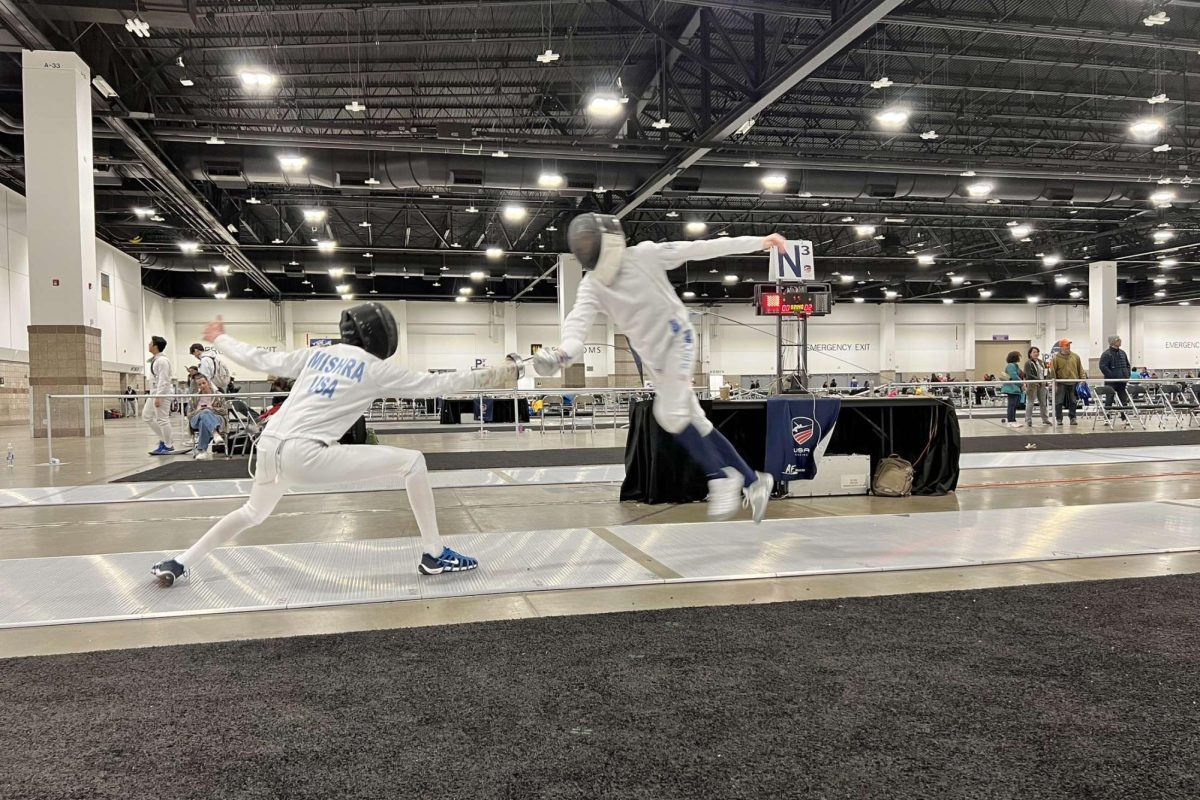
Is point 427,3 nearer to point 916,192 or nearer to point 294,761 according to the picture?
point 294,761

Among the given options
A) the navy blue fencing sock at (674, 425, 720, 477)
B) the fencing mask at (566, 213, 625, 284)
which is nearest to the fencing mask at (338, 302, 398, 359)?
the fencing mask at (566, 213, 625, 284)

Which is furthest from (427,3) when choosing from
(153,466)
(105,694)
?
(105,694)

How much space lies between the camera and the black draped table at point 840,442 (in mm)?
6188

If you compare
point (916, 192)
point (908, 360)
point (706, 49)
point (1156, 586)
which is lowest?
point (1156, 586)

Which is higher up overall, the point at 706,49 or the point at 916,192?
the point at 706,49

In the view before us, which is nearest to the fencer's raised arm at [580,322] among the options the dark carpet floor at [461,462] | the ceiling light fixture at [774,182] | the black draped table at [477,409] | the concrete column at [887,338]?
the dark carpet floor at [461,462]

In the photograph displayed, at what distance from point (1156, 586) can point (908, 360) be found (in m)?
39.3

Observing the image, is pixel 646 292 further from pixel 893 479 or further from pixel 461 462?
pixel 461 462

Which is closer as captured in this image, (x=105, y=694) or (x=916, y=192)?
(x=105, y=694)

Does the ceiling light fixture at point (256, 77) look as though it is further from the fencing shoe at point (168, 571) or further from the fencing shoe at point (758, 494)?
the fencing shoe at point (758, 494)

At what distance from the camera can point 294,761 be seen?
1854 mm

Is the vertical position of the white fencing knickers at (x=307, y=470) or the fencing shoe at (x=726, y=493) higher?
the white fencing knickers at (x=307, y=470)

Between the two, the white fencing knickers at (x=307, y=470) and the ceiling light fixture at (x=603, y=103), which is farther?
the ceiling light fixture at (x=603, y=103)

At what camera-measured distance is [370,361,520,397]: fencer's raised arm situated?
3260 millimetres
